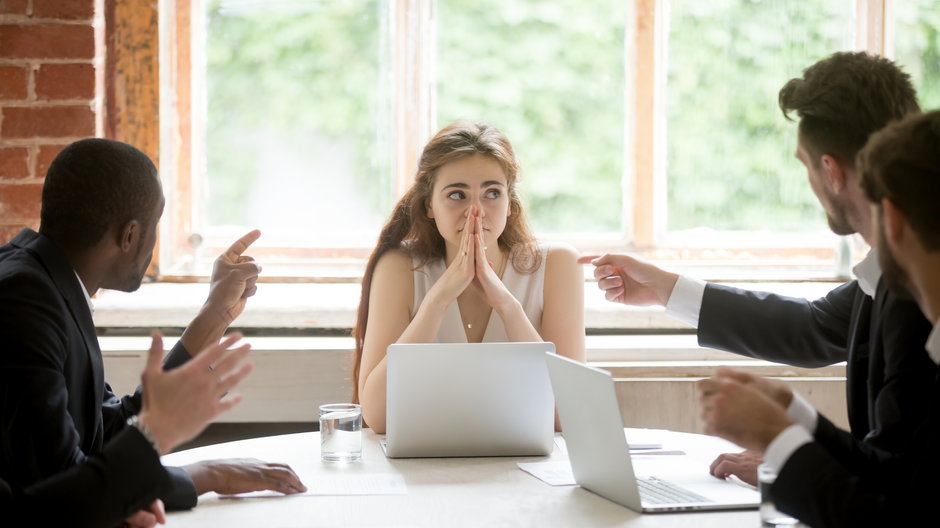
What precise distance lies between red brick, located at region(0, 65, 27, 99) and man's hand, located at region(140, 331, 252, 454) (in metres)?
1.75

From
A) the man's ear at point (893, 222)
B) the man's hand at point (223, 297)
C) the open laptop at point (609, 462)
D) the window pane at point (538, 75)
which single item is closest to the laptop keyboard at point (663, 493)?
the open laptop at point (609, 462)

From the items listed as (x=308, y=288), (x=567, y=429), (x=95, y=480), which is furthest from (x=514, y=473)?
(x=308, y=288)

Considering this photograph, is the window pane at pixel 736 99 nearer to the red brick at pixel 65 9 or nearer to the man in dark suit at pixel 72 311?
the red brick at pixel 65 9

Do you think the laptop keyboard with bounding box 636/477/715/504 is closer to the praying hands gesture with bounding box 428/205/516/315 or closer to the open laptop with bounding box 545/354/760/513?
the open laptop with bounding box 545/354/760/513

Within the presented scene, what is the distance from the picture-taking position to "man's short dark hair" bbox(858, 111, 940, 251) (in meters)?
1.25

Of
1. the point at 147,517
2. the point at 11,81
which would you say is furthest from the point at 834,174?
the point at 11,81

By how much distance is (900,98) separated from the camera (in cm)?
168

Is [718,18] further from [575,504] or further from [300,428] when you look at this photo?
[575,504]

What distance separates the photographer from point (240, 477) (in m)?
1.61

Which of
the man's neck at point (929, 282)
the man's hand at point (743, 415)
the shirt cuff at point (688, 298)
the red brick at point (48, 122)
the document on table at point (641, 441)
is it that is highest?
the red brick at point (48, 122)

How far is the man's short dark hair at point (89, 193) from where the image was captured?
1.63 metres

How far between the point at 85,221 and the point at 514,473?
2.78 ft

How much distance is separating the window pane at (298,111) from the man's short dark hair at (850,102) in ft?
5.35

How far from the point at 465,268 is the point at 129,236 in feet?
2.86
